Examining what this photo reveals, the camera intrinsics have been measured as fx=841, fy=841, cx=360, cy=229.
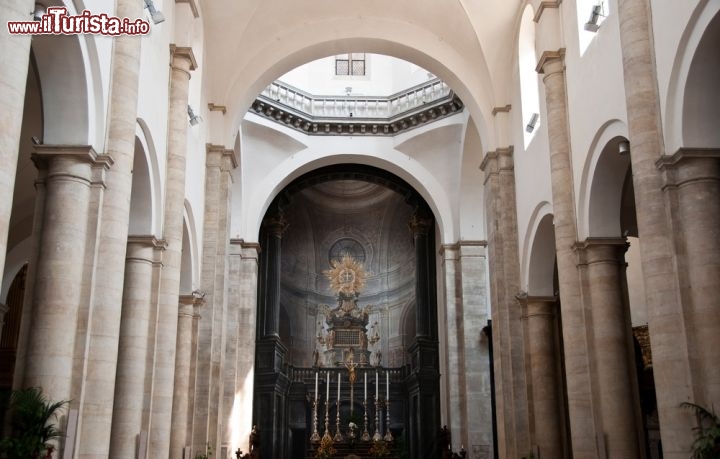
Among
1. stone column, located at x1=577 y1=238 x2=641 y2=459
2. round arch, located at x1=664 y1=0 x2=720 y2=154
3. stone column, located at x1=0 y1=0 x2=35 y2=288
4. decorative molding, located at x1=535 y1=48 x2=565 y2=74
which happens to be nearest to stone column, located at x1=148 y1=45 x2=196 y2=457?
decorative molding, located at x1=535 y1=48 x2=565 y2=74

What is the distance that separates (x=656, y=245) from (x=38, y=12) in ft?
25.3

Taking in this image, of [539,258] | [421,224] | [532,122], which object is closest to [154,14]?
[532,122]

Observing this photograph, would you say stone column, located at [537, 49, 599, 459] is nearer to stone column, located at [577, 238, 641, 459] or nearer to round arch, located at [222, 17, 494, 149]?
stone column, located at [577, 238, 641, 459]

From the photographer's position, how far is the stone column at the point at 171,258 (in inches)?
554

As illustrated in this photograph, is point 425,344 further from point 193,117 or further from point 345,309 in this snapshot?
point 193,117

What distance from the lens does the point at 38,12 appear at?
938 centimetres

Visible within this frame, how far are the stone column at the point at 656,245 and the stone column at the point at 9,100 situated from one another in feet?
23.9

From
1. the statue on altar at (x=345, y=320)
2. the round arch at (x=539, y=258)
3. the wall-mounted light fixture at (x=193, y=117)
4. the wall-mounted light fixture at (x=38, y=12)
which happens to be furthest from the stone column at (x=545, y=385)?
the statue on altar at (x=345, y=320)

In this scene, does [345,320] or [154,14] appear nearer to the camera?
[154,14]

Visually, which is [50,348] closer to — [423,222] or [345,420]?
[423,222]

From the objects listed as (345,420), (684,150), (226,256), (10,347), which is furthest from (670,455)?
(345,420)

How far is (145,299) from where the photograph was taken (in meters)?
13.1

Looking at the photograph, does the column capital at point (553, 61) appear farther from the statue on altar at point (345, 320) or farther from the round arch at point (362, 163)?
the statue on altar at point (345, 320)

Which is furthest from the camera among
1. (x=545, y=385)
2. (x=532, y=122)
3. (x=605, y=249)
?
(x=532, y=122)
